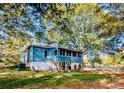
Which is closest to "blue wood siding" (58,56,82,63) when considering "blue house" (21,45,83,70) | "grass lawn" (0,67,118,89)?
"blue house" (21,45,83,70)

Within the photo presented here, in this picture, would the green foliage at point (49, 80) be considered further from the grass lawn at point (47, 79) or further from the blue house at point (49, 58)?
the blue house at point (49, 58)

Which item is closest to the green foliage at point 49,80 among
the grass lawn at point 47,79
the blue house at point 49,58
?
the grass lawn at point 47,79

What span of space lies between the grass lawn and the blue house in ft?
0.29

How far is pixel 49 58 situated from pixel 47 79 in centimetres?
27

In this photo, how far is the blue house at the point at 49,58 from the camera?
382cm

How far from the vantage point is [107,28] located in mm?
3871

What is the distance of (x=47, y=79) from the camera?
12.5 feet

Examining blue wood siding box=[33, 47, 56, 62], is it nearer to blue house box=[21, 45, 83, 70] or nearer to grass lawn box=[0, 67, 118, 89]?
blue house box=[21, 45, 83, 70]

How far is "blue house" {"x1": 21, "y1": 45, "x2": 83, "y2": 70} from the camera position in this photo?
12.5 feet

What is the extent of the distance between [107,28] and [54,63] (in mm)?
814

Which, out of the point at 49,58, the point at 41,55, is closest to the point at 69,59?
the point at 49,58

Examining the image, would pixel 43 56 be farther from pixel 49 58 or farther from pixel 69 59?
pixel 69 59
